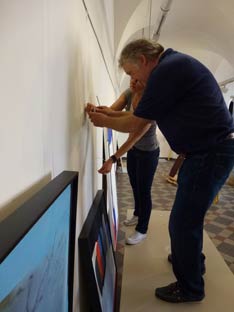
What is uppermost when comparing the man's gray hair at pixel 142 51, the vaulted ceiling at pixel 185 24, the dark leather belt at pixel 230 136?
the vaulted ceiling at pixel 185 24

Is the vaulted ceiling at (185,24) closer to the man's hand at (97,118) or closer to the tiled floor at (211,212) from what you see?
the tiled floor at (211,212)

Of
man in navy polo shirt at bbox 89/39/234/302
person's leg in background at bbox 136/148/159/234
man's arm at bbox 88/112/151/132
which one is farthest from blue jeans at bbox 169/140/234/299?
person's leg in background at bbox 136/148/159/234

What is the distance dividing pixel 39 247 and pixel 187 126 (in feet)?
3.58

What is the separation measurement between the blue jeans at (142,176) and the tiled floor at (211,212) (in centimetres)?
40

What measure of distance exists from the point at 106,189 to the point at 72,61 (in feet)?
4.55

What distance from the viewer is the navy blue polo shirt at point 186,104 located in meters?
1.36

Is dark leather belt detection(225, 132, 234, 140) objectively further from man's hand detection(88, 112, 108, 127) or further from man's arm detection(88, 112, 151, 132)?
man's hand detection(88, 112, 108, 127)

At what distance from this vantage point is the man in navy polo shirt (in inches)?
54.4

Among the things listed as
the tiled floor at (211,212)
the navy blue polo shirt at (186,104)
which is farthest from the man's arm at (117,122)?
the tiled floor at (211,212)

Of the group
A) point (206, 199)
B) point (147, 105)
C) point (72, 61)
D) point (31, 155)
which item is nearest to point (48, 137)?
point (31, 155)

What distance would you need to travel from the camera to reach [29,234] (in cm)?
50

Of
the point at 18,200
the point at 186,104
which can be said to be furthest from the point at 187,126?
the point at 18,200

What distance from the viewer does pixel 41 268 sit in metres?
0.58

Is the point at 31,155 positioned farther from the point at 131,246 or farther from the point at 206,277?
the point at 131,246
